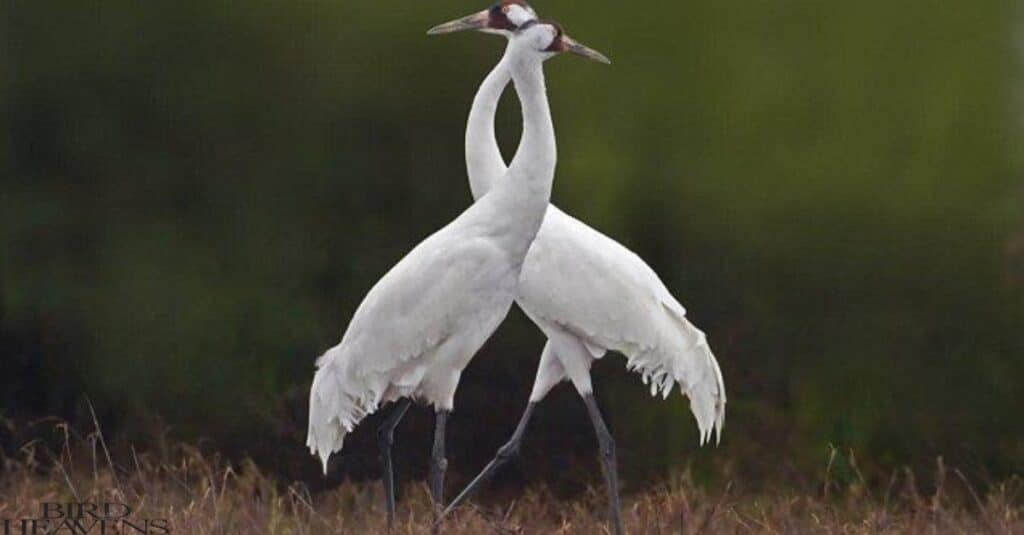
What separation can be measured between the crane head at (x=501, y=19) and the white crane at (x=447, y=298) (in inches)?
1.6

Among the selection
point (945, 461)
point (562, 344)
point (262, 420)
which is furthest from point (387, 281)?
point (945, 461)

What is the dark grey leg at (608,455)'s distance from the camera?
6590mm

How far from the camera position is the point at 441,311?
20.6ft

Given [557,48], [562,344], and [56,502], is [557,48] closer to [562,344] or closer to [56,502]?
[562,344]

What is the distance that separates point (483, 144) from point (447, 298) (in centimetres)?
59

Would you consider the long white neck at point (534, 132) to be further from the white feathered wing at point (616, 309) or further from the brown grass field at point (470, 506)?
the brown grass field at point (470, 506)

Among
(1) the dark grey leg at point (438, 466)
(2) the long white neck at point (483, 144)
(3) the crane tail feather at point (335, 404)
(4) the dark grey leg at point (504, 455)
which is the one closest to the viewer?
(3) the crane tail feather at point (335, 404)

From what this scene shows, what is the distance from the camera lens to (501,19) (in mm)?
6148

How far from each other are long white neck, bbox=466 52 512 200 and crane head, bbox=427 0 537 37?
375 mm

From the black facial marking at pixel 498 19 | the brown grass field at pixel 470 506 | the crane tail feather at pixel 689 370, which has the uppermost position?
the black facial marking at pixel 498 19

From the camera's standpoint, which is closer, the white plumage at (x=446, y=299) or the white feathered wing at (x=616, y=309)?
the white plumage at (x=446, y=299)

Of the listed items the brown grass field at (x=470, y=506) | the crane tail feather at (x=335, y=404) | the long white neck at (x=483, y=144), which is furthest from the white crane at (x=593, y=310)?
the crane tail feather at (x=335, y=404)

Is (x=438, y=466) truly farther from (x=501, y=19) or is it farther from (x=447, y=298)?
(x=501, y=19)

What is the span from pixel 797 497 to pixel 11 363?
3.32 metres
